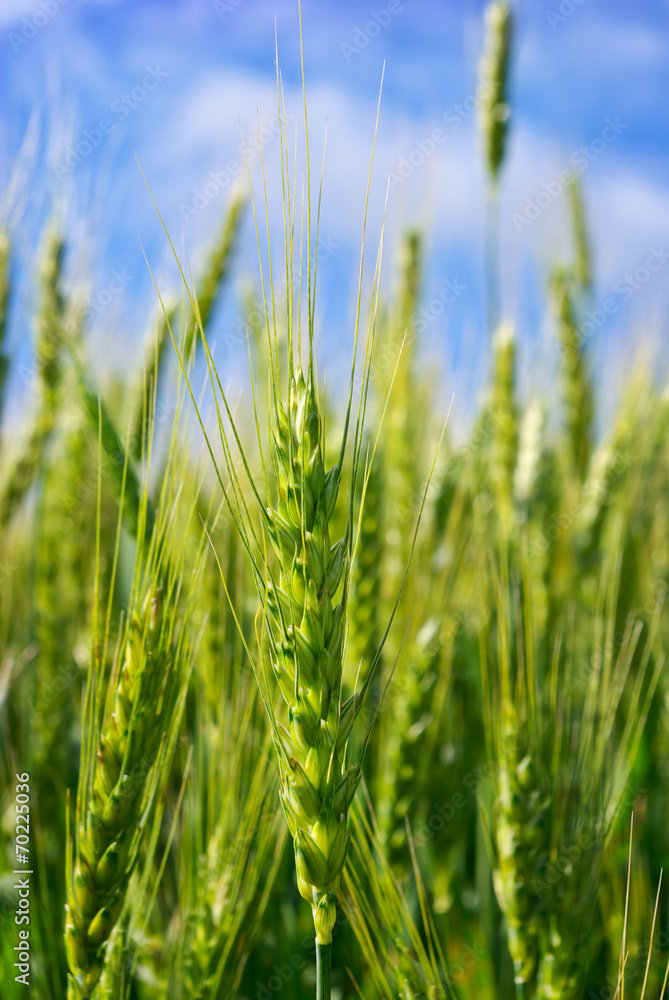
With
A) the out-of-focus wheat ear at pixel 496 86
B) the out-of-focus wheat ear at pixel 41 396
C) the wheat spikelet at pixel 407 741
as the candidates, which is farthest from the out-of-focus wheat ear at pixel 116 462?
the out-of-focus wheat ear at pixel 496 86

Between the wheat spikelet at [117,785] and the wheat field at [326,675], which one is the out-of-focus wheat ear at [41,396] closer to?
the wheat field at [326,675]

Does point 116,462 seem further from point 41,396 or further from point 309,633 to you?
point 41,396

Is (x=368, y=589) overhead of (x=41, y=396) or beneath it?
beneath

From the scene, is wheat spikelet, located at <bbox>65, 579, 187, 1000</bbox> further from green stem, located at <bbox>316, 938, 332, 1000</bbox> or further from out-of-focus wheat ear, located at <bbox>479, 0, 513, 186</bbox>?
out-of-focus wheat ear, located at <bbox>479, 0, 513, 186</bbox>

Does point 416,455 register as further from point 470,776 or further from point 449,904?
point 449,904

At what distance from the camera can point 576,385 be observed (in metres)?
2.88

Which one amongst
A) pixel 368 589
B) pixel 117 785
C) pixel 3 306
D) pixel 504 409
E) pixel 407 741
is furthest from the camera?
pixel 504 409

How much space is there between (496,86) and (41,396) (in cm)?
187

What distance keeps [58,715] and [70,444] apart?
0.85 m

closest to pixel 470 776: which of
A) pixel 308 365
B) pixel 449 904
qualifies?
pixel 449 904

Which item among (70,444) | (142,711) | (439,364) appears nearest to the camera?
(142,711)

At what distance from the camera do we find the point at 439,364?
3256 mm

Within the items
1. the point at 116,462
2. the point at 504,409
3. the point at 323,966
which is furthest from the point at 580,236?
the point at 323,966

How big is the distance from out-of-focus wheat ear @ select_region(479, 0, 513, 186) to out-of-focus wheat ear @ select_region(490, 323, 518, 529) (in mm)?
534
